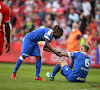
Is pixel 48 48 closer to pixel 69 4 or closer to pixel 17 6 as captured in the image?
pixel 69 4

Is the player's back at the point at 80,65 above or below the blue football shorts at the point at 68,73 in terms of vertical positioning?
above

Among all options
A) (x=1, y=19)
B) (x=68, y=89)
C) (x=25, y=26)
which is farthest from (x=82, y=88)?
(x=25, y=26)

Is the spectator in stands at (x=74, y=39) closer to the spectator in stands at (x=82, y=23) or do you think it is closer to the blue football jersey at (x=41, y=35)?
→ the blue football jersey at (x=41, y=35)

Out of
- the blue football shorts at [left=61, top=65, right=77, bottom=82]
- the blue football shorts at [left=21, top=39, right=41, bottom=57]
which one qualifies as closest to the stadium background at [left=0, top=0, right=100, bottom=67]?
the blue football shorts at [left=21, top=39, right=41, bottom=57]

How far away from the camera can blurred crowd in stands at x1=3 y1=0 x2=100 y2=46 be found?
19.0 meters

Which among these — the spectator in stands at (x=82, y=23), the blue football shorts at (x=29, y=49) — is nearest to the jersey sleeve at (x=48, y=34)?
the blue football shorts at (x=29, y=49)

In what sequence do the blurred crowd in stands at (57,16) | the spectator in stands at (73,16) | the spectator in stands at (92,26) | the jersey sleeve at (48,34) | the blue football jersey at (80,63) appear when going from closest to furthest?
1. the blue football jersey at (80,63)
2. the jersey sleeve at (48,34)
3. the spectator in stands at (92,26)
4. the blurred crowd in stands at (57,16)
5. the spectator in stands at (73,16)

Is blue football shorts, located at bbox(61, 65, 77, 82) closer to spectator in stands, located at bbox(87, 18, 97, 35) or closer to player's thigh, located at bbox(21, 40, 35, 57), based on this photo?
player's thigh, located at bbox(21, 40, 35, 57)

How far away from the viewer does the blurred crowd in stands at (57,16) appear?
1905 cm

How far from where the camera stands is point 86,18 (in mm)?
19406

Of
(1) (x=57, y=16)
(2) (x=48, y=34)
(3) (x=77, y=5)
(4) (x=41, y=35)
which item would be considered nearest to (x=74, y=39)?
(4) (x=41, y=35)

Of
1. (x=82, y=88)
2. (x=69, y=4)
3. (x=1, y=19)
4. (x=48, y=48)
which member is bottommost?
(x=82, y=88)

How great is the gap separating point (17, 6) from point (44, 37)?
1371 cm

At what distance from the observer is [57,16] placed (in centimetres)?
1992
